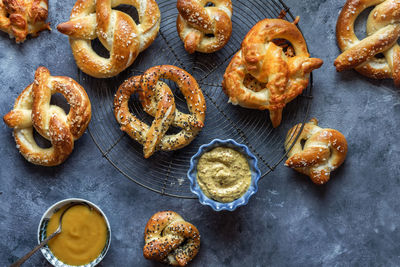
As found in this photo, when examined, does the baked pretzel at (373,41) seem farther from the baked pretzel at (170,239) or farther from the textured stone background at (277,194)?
the baked pretzel at (170,239)

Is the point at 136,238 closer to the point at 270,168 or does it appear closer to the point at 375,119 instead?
the point at 270,168

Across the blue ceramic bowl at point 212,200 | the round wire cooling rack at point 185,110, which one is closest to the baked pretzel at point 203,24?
the round wire cooling rack at point 185,110

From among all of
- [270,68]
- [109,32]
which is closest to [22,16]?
[109,32]

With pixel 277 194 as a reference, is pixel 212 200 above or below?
above

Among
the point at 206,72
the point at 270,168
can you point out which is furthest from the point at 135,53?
the point at 270,168

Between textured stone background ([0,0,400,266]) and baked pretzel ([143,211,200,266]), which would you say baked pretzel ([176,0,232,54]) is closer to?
textured stone background ([0,0,400,266])

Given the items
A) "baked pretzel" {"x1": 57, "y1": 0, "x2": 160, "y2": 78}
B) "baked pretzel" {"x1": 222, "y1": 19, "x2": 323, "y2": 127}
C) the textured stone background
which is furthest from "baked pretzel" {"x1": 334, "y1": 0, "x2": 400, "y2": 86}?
"baked pretzel" {"x1": 57, "y1": 0, "x2": 160, "y2": 78}

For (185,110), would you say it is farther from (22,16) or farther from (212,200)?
(22,16)
